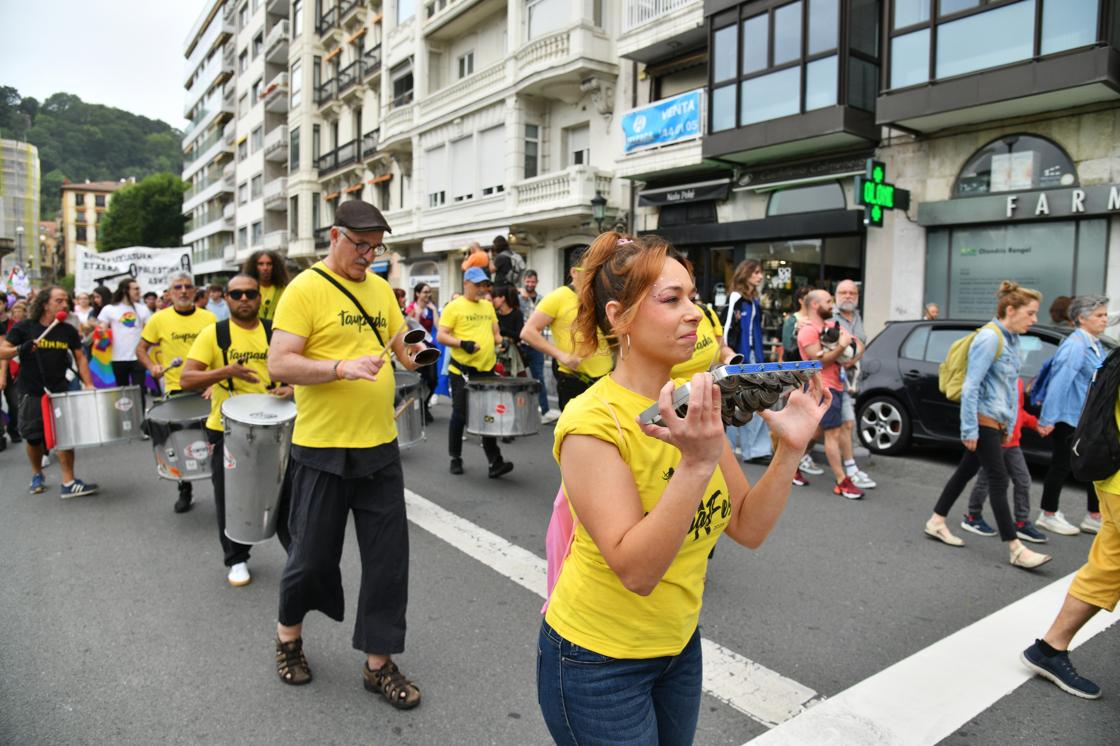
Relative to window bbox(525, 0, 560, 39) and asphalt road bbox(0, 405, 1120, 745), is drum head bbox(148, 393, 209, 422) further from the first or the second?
window bbox(525, 0, 560, 39)

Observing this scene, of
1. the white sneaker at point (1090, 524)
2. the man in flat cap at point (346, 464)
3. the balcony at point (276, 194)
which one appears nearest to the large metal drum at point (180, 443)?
the man in flat cap at point (346, 464)

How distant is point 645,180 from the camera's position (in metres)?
19.3

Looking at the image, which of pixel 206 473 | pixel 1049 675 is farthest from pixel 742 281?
pixel 206 473

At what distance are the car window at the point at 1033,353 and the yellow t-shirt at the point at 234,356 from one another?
679 cm

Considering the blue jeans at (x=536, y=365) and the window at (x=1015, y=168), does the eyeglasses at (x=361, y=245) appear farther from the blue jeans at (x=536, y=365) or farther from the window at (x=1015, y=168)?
the window at (x=1015, y=168)

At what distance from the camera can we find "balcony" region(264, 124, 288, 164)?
43.4 metres

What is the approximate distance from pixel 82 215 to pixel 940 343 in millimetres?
133682

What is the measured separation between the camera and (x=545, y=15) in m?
21.5

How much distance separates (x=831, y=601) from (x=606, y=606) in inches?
119

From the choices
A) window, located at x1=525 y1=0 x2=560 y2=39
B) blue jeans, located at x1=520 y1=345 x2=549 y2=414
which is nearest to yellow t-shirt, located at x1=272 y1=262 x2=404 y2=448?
blue jeans, located at x1=520 y1=345 x2=549 y2=414

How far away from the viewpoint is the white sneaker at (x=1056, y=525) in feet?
17.9

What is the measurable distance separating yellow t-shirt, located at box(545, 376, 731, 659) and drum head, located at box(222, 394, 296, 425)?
2669 millimetres

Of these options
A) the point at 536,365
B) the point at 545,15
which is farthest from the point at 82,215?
the point at 536,365

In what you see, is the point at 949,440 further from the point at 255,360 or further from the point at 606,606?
the point at 606,606
